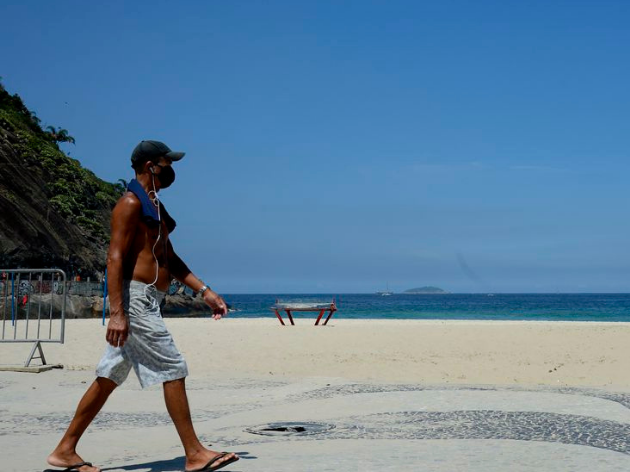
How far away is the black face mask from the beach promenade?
1.81 m

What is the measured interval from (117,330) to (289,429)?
8.09 ft

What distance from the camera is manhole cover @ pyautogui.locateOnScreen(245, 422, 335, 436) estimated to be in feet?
22.0

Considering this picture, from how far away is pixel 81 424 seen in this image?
5.10 meters

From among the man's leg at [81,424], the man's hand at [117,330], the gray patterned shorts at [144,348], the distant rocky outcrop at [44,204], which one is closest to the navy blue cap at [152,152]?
the gray patterned shorts at [144,348]

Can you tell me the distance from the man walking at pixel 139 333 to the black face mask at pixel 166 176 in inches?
5.0

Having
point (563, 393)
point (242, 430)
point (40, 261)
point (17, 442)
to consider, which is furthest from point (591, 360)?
point (40, 261)

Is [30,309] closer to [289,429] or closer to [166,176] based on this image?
[289,429]

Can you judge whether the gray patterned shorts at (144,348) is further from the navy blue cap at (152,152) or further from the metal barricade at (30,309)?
the metal barricade at (30,309)

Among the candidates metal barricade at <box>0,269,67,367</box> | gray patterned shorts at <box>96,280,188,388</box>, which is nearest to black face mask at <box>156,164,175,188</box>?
gray patterned shorts at <box>96,280,188,388</box>

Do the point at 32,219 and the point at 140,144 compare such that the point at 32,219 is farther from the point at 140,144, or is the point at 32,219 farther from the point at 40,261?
the point at 140,144

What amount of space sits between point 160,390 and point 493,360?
8391mm

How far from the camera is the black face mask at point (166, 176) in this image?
5262mm

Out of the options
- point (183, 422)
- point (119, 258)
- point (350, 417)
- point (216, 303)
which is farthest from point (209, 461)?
point (350, 417)

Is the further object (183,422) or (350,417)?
(350,417)
